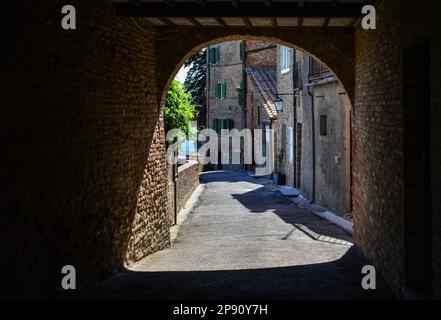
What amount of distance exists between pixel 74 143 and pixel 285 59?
17408 millimetres

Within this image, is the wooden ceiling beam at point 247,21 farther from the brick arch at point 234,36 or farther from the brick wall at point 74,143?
the brick wall at point 74,143

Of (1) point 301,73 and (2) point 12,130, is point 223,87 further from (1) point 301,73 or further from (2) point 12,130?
(2) point 12,130

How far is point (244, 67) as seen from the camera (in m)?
32.4

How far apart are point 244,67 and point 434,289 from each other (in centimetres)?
2821

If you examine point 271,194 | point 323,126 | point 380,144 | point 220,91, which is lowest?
point 271,194

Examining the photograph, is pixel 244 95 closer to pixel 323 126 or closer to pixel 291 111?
pixel 291 111

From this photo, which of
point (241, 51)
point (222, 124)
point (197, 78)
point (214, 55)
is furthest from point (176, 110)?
point (197, 78)

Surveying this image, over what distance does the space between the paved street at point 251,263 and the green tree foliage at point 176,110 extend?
2.57 metres

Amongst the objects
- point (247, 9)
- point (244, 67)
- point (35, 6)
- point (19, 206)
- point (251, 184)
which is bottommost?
point (251, 184)

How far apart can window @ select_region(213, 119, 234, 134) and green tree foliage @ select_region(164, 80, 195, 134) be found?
20.3 metres

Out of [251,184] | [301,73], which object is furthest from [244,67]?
[301,73]

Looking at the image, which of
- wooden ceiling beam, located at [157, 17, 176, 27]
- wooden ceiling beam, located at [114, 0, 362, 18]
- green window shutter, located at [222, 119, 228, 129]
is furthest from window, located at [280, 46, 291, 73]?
wooden ceiling beam, located at [114, 0, 362, 18]

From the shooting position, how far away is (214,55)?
3638 centimetres

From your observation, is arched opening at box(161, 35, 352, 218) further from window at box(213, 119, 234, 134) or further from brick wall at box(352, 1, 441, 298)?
brick wall at box(352, 1, 441, 298)
